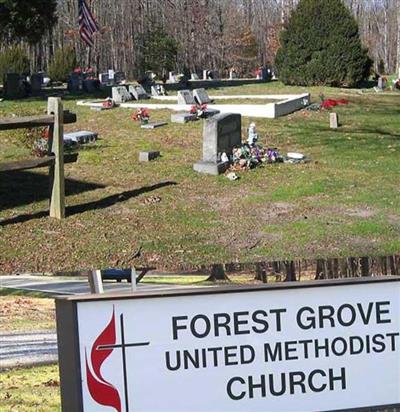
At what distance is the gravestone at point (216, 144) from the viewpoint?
11.4 metres

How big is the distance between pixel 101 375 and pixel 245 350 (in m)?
0.47

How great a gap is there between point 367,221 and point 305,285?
235 inches

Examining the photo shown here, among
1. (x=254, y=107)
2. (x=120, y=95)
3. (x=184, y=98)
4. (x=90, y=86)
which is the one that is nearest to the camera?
(x=254, y=107)

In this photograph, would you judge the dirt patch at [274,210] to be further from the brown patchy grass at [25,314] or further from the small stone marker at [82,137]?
the small stone marker at [82,137]

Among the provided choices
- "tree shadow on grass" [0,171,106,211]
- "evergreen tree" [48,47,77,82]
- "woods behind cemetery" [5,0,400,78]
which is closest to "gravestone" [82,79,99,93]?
"evergreen tree" [48,47,77,82]

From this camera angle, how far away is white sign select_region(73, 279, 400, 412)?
236 cm

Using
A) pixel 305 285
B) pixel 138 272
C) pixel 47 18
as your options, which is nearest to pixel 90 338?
pixel 305 285

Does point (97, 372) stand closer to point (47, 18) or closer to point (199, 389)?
point (199, 389)

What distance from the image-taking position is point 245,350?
246 cm

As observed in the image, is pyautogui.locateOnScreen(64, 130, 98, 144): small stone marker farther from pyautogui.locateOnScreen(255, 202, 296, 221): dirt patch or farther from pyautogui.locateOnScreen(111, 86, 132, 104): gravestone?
pyautogui.locateOnScreen(111, 86, 132, 104): gravestone

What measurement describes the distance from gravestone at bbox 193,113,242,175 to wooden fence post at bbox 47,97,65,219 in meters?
3.18

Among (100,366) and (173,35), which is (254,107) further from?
(173,35)

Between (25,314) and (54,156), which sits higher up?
(54,156)

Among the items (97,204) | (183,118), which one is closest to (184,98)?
(183,118)
